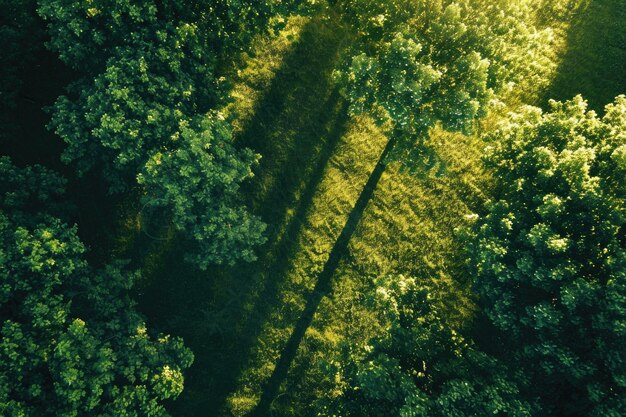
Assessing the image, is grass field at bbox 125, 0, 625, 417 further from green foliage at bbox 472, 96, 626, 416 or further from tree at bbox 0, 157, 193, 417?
green foliage at bbox 472, 96, 626, 416

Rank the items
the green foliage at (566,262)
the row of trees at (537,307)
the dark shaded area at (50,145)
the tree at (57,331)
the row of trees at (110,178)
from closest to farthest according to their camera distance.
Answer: the tree at (57,331)
the row of trees at (110,178)
the green foliage at (566,262)
the row of trees at (537,307)
the dark shaded area at (50,145)

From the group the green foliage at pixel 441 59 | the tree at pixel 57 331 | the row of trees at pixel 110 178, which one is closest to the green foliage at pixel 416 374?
the row of trees at pixel 110 178

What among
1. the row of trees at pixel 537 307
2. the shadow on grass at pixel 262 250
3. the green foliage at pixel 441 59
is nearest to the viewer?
the row of trees at pixel 537 307

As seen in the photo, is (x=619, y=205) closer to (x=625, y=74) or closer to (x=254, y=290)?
(x=625, y=74)

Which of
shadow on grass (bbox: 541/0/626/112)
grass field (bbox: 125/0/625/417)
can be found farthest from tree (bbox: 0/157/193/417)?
shadow on grass (bbox: 541/0/626/112)

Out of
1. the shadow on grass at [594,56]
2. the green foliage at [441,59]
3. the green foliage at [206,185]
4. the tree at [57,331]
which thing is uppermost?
the shadow on grass at [594,56]

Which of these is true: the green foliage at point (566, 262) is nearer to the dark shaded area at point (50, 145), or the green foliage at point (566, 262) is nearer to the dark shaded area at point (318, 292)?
the dark shaded area at point (318, 292)

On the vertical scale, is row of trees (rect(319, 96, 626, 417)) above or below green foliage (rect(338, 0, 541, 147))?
below

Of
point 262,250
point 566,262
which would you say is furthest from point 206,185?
point 566,262
